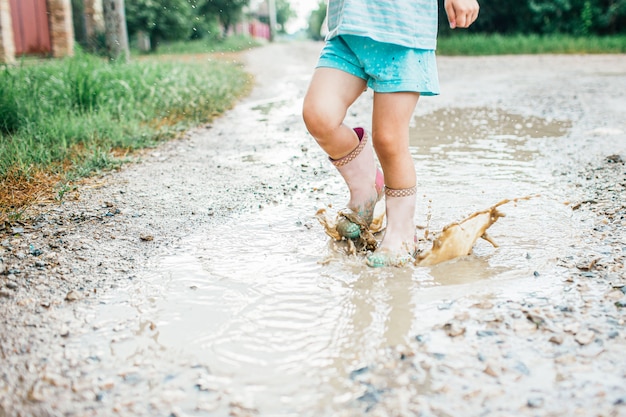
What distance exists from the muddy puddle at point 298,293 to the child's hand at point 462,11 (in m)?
0.84

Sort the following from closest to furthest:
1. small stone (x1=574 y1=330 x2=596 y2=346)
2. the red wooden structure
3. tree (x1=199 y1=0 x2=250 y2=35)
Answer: small stone (x1=574 y1=330 x2=596 y2=346), the red wooden structure, tree (x1=199 y1=0 x2=250 y2=35)

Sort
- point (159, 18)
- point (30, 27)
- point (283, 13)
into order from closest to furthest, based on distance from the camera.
Result: 1. point (30, 27)
2. point (159, 18)
3. point (283, 13)

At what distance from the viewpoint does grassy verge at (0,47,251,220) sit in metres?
3.21

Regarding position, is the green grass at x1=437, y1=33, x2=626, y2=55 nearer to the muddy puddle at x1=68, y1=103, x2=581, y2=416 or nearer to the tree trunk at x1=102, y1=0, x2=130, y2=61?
the tree trunk at x1=102, y1=0, x2=130, y2=61

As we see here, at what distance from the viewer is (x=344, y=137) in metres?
2.27

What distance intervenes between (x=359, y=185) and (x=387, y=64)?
1.76ft

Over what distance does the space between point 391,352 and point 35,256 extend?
1.42m

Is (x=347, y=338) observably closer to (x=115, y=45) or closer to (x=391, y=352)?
(x=391, y=352)

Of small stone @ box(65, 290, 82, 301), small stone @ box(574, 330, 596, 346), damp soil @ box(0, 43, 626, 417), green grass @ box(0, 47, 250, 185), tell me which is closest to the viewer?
damp soil @ box(0, 43, 626, 417)

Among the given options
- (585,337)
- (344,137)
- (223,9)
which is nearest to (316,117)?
(344,137)

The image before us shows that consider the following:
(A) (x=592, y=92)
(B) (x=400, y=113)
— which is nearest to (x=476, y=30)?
(A) (x=592, y=92)

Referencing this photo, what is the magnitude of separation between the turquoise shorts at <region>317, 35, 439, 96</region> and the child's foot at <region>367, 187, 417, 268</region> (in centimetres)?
39

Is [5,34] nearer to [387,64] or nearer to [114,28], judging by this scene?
[114,28]

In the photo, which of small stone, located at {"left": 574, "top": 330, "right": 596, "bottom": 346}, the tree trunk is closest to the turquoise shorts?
small stone, located at {"left": 574, "top": 330, "right": 596, "bottom": 346}
